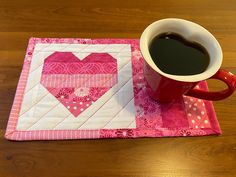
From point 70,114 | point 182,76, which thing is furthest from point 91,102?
point 182,76

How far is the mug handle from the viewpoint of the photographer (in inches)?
14.3

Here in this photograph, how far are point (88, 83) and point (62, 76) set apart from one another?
5 cm

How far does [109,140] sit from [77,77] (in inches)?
4.7

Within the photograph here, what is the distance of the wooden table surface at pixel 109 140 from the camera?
360 mm

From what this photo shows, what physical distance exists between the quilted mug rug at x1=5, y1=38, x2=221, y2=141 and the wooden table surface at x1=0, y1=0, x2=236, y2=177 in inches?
0.6

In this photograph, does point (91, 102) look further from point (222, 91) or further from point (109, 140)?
point (222, 91)

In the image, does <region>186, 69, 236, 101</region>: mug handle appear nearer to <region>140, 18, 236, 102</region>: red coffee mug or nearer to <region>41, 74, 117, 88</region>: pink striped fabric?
<region>140, 18, 236, 102</region>: red coffee mug

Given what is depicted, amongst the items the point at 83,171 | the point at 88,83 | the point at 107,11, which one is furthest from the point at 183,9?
the point at 83,171

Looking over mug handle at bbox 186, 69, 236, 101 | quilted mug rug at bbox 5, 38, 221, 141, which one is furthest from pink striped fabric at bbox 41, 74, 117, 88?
mug handle at bbox 186, 69, 236, 101

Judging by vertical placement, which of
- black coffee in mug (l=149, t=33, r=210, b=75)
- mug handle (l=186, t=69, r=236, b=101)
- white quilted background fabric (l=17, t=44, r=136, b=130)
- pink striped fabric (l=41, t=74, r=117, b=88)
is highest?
black coffee in mug (l=149, t=33, r=210, b=75)

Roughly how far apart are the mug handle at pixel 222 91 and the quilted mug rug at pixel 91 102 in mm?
29

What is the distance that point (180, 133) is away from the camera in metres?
0.39

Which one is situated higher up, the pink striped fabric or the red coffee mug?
the red coffee mug

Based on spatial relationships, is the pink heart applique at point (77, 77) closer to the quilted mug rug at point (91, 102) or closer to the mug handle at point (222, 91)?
the quilted mug rug at point (91, 102)
